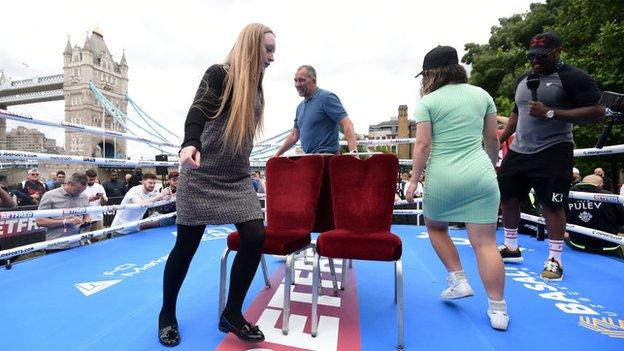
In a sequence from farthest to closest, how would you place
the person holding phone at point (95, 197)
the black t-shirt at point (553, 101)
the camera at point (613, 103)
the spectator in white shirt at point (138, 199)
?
1. the person holding phone at point (95, 197)
2. the spectator in white shirt at point (138, 199)
3. the black t-shirt at point (553, 101)
4. the camera at point (613, 103)

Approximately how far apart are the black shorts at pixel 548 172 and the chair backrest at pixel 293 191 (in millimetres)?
1477

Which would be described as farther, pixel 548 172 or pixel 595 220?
pixel 595 220

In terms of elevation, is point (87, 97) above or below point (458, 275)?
above

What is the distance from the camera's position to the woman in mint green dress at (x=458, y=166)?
1693mm

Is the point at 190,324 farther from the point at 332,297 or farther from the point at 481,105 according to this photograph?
the point at 481,105

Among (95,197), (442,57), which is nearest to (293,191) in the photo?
(442,57)

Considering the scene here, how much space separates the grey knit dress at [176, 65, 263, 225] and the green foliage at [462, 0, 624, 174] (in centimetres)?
1062

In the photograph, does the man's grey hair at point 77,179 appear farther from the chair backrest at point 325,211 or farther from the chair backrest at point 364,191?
the chair backrest at point 364,191

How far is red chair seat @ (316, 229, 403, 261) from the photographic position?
1.60 metres

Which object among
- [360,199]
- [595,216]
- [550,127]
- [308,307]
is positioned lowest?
[308,307]

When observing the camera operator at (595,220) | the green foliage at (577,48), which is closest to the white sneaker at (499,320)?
the camera operator at (595,220)

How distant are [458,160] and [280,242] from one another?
3.27 ft

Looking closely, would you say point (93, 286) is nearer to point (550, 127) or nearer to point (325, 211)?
point (325, 211)

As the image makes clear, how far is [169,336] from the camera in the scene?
147cm
